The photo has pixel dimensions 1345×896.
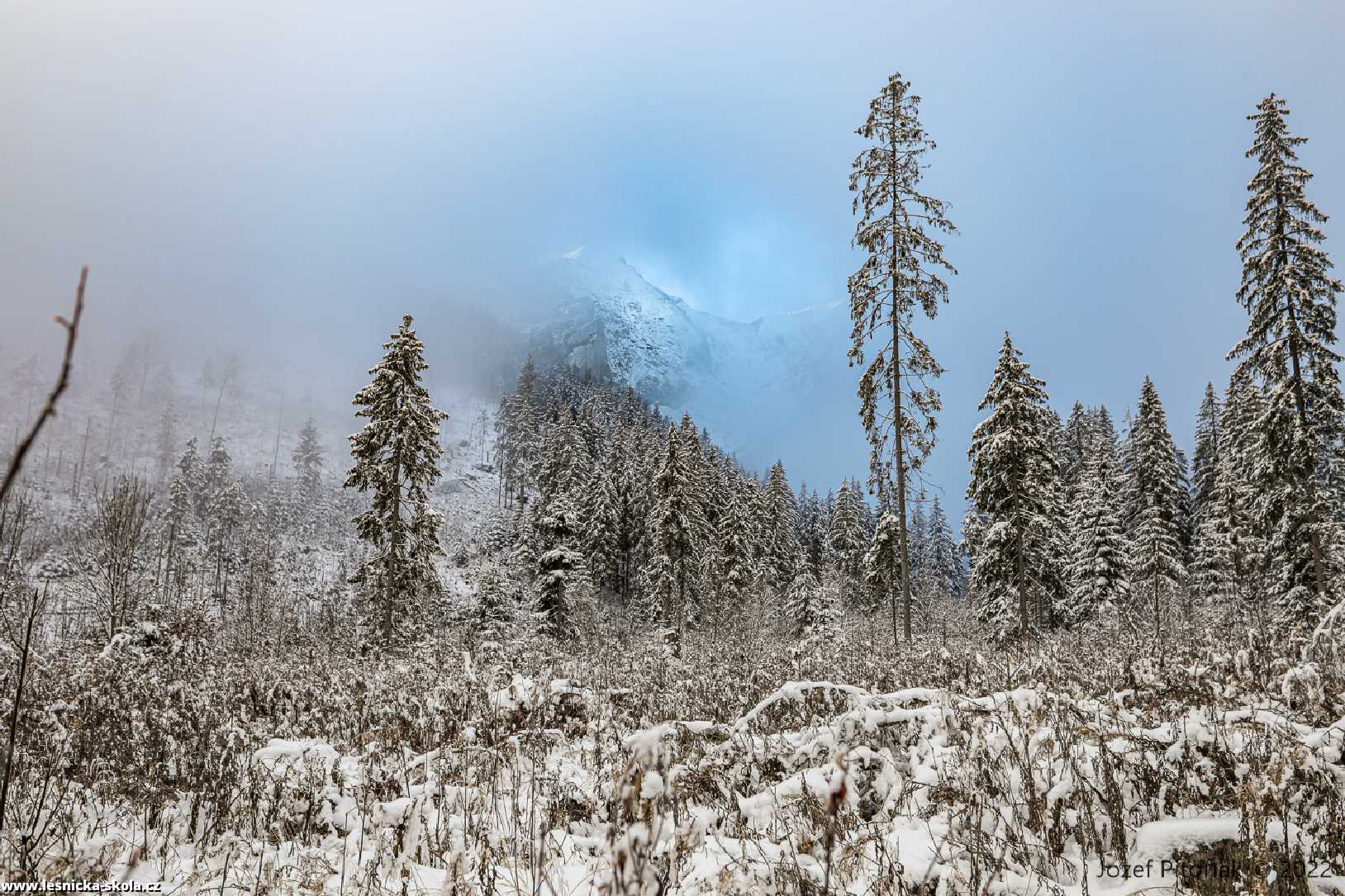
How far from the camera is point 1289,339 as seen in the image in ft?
63.5

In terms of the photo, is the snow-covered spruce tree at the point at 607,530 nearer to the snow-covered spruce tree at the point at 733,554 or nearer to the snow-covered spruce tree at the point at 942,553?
the snow-covered spruce tree at the point at 733,554

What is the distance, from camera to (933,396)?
59.1ft

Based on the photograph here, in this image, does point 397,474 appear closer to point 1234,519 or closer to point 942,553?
point 1234,519

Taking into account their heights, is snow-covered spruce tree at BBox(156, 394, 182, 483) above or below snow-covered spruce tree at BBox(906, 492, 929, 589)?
above

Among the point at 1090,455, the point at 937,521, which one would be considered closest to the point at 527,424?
the point at 937,521

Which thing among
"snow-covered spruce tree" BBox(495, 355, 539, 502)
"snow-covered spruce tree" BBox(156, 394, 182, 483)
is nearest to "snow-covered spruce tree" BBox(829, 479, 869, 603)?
"snow-covered spruce tree" BBox(495, 355, 539, 502)

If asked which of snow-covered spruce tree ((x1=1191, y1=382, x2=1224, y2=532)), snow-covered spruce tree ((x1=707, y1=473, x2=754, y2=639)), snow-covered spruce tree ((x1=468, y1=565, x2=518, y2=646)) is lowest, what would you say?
snow-covered spruce tree ((x1=468, y1=565, x2=518, y2=646))

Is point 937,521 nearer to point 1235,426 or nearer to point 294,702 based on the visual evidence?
point 1235,426

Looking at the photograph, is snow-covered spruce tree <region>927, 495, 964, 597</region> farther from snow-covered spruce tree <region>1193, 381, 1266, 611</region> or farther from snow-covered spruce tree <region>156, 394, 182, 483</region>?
snow-covered spruce tree <region>156, 394, 182, 483</region>

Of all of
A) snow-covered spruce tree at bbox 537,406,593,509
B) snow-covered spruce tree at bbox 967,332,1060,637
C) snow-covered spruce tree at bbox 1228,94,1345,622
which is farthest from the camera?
snow-covered spruce tree at bbox 537,406,593,509

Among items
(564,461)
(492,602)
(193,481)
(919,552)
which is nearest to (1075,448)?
(919,552)

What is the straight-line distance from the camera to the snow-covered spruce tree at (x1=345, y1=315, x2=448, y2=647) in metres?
22.0

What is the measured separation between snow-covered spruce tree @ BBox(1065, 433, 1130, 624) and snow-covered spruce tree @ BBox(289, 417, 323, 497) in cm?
7944

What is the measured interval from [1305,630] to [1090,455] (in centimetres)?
4405
